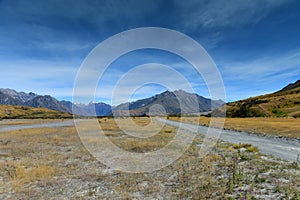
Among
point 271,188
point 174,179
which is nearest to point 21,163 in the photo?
point 174,179

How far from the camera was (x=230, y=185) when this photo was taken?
12.3m

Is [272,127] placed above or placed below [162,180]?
above

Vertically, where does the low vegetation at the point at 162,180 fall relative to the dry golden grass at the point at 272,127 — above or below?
below

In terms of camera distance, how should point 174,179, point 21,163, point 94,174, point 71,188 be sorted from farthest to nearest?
point 21,163, point 94,174, point 174,179, point 71,188

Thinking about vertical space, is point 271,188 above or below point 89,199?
above

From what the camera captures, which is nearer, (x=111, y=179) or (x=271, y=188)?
(x=271, y=188)

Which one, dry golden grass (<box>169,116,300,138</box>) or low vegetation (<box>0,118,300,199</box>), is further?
dry golden grass (<box>169,116,300,138</box>)

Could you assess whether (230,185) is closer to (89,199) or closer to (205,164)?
(205,164)

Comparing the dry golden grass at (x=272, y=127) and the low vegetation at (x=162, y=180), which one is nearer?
the low vegetation at (x=162, y=180)

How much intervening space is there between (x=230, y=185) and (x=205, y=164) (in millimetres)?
5765

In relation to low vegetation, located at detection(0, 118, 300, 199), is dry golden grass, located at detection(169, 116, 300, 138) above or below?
above

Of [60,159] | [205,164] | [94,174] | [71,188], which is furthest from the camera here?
[60,159]

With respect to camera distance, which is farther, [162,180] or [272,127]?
[272,127]

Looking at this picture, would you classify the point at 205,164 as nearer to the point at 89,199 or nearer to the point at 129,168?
the point at 129,168
